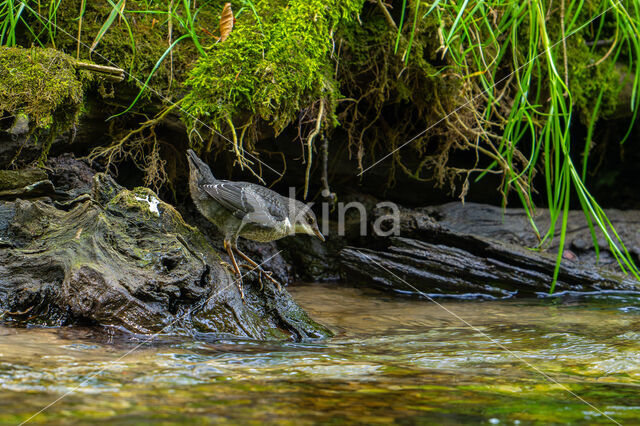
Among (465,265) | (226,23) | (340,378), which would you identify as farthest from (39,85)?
(465,265)

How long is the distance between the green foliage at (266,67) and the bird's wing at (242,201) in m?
0.49

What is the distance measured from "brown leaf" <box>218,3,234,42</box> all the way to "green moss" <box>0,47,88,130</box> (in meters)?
1.04

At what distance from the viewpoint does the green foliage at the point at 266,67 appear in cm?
376

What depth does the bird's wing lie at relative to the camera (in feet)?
11.8

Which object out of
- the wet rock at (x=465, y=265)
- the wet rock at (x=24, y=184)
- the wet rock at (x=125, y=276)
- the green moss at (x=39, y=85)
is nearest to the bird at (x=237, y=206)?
the wet rock at (x=125, y=276)

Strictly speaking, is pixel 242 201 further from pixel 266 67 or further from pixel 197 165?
pixel 266 67

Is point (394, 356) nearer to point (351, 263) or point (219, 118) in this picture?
point (219, 118)

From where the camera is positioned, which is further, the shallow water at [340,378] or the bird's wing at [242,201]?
the bird's wing at [242,201]

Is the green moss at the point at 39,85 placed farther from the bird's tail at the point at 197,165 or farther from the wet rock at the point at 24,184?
the bird's tail at the point at 197,165

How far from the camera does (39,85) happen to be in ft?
11.2

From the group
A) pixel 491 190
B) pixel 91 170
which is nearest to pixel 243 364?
pixel 91 170

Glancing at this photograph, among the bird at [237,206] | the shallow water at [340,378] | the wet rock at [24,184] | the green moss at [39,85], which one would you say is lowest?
the shallow water at [340,378]

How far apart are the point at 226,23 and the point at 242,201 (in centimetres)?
135

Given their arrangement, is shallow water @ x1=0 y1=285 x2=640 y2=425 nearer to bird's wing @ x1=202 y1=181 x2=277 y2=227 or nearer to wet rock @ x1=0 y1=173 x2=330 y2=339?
wet rock @ x1=0 y1=173 x2=330 y2=339
